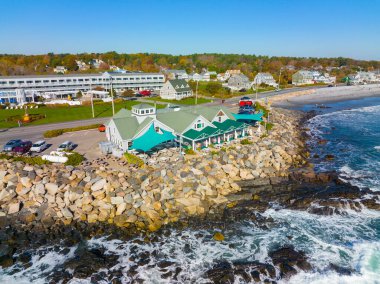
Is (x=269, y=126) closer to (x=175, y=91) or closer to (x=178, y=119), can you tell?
(x=178, y=119)

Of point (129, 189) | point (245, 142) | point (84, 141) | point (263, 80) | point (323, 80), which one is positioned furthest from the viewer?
point (323, 80)

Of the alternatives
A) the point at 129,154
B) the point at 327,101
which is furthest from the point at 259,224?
the point at 327,101

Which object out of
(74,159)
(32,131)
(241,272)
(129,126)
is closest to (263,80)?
(129,126)

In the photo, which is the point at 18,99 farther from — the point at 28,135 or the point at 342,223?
the point at 342,223

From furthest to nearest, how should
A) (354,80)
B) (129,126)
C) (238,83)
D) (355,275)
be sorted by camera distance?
(354,80) < (238,83) < (129,126) < (355,275)

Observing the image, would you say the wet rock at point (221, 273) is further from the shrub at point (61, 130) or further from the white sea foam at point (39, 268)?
the shrub at point (61, 130)
